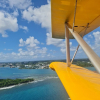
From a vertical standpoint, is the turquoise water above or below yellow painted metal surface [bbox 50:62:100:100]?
below

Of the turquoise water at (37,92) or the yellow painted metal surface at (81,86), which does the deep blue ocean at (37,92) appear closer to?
the turquoise water at (37,92)

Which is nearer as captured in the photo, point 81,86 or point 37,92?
point 81,86

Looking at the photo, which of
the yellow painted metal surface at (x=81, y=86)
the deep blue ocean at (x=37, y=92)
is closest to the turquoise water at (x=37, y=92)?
the deep blue ocean at (x=37, y=92)

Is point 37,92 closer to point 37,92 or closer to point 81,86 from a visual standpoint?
point 37,92

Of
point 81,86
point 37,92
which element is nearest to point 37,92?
point 37,92

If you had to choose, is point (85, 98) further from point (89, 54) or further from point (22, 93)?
point (22, 93)

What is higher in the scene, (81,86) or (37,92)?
(81,86)

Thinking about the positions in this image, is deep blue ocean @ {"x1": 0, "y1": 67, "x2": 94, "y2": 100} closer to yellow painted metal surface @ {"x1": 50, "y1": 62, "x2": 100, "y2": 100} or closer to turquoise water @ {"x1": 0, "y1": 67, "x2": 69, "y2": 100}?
turquoise water @ {"x1": 0, "y1": 67, "x2": 69, "y2": 100}

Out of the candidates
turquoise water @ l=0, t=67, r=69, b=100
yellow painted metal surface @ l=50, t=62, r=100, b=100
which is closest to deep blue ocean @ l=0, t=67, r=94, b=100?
turquoise water @ l=0, t=67, r=69, b=100

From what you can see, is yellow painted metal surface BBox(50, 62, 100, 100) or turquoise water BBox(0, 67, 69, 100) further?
turquoise water BBox(0, 67, 69, 100)

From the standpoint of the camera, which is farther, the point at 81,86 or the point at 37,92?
the point at 37,92

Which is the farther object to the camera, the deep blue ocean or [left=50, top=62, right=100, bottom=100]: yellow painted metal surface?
the deep blue ocean

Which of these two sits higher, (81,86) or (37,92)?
(81,86)
